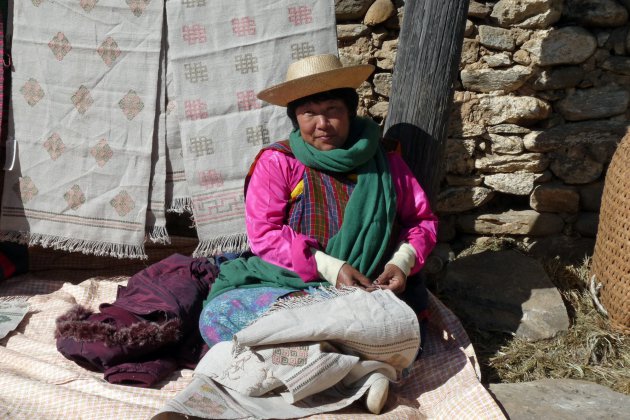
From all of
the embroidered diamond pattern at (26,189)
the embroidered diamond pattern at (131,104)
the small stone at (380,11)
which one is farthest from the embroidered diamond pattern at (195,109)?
the small stone at (380,11)

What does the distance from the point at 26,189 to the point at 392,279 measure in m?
1.96

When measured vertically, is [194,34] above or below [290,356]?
above

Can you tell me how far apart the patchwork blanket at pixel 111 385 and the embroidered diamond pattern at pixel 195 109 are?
3.34 feet

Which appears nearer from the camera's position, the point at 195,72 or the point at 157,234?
the point at 195,72

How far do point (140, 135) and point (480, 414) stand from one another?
210 cm

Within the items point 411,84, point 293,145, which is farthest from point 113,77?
point 411,84

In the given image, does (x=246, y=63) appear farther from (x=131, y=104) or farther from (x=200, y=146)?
(x=131, y=104)

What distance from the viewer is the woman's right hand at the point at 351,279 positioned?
293cm

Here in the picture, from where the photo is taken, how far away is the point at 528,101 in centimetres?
410

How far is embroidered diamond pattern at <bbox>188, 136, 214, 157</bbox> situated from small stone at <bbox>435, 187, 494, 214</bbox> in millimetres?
1378

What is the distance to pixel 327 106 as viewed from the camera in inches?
123

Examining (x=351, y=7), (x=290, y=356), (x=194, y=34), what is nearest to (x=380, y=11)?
(x=351, y=7)

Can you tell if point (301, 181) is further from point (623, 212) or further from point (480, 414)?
point (623, 212)

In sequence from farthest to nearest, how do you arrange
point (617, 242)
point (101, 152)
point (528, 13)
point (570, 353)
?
1. point (528, 13)
2. point (101, 152)
3. point (617, 242)
4. point (570, 353)
